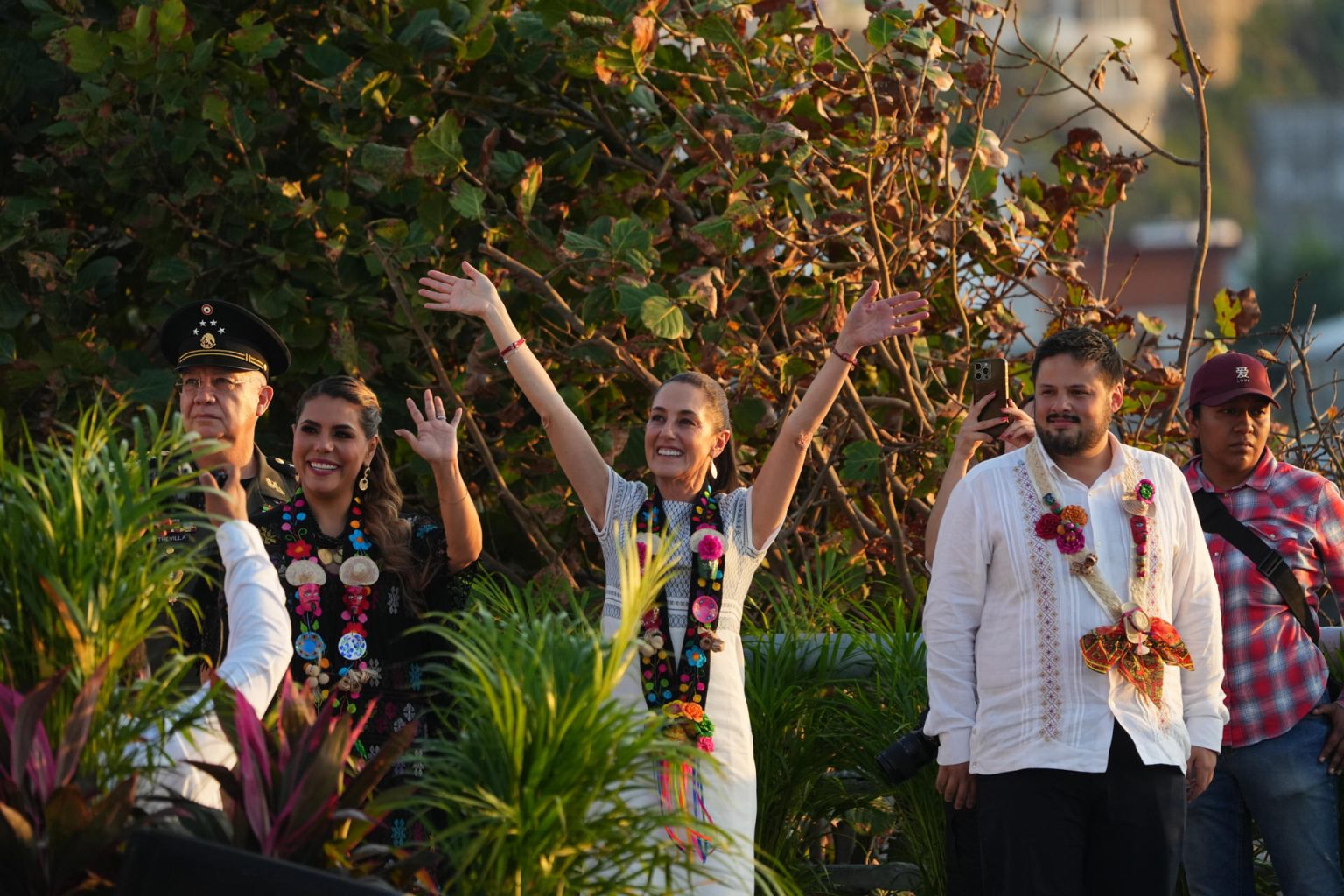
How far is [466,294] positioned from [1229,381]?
6.32ft

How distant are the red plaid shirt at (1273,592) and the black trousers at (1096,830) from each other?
1.97ft

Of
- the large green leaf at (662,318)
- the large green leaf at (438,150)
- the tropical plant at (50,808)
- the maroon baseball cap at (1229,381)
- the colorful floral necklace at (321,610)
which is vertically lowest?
the tropical plant at (50,808)

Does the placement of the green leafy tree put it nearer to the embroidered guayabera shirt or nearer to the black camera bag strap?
the black camera bag strap

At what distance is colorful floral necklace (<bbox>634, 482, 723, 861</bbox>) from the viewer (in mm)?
3969

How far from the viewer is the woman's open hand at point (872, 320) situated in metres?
4.23

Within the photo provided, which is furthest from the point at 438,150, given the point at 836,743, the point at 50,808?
Result: the point at 50,808

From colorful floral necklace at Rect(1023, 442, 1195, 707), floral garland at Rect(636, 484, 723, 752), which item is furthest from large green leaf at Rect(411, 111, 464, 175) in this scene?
colorful floral necklace at Rect(1023, 442, 1195, 707)

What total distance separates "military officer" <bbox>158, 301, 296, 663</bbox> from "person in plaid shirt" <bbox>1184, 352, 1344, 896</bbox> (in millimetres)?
2356

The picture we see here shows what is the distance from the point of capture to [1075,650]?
390 centimetres

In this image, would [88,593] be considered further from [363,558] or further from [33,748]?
[363,558]

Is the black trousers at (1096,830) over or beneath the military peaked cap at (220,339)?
beneath

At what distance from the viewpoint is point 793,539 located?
605cm

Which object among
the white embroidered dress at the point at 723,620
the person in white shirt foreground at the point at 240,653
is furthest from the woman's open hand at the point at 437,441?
the person in white shirt foreground at the point at 240,653

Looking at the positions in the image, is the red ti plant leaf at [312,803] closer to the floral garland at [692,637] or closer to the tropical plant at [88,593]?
the tropical plant at [88,593]
